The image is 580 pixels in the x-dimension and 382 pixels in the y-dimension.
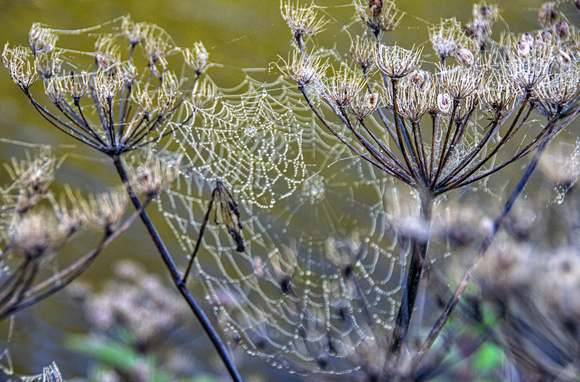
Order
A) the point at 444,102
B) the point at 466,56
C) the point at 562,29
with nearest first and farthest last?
the point at 444,102, the point at 466,56, the point at 562,29

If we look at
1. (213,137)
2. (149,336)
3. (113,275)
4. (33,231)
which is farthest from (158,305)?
(113,275)

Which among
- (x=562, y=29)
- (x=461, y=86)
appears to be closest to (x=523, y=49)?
(x=461, y=86)

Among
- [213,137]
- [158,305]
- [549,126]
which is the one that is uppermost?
[213,137]

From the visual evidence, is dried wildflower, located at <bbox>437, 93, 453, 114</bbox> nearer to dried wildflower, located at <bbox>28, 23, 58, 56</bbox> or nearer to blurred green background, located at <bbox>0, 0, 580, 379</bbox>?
dried wildflower, located at <bbox>28, 23, 58, 56</bbox>

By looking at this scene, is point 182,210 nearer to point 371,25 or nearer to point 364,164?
point 364,164

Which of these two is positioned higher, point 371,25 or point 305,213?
point 305,213

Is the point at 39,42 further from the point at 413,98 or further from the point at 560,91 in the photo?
the point at 560,91

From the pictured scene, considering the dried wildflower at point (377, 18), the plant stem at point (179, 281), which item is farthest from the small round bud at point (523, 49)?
the plant stem at point (179, 281)

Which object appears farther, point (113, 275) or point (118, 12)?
point (113, 275)

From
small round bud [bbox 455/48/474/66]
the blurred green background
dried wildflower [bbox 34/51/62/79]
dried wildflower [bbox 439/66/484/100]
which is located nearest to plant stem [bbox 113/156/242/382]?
dried wildflower [bbox 34/51/62/79]
